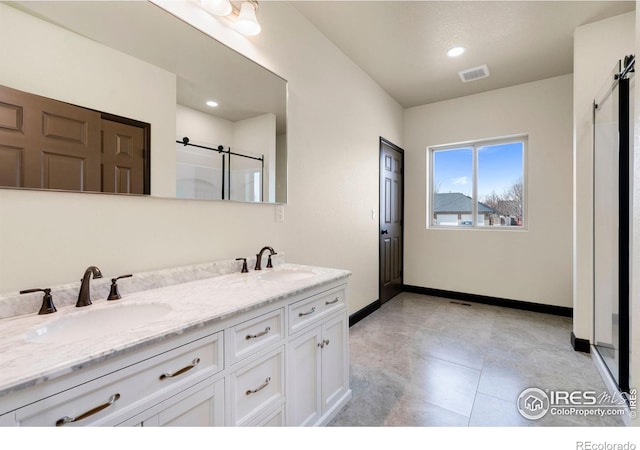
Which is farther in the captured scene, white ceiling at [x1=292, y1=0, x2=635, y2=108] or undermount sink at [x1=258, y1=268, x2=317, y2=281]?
white ceiling at [x1=292, y1=0, x2=635, y2=108]

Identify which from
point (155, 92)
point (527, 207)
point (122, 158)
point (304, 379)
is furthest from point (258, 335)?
point (527, 207)

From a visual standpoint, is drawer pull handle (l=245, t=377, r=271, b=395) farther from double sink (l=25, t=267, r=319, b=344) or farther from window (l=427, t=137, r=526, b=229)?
window (l=427, t=137, r=526, b=229)

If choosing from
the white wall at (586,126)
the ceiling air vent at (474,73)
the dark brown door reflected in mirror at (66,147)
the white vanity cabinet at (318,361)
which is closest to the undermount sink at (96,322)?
the dark brown door reflected in mirror at (66,147)

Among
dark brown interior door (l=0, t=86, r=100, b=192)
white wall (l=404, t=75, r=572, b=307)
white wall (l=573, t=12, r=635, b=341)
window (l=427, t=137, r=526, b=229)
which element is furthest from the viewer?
window (l=427, t=137, r=526, b=229)

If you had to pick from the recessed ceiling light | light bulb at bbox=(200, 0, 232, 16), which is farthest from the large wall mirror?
the recessed ceiling light

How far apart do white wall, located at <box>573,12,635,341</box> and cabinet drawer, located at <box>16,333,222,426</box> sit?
2999 millimetres

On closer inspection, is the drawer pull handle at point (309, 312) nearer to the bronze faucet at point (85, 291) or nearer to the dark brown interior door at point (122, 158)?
the bronze faucet at point (85, 291)

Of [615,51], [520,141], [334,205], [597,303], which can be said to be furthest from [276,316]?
[520,141]

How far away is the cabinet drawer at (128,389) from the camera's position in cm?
68

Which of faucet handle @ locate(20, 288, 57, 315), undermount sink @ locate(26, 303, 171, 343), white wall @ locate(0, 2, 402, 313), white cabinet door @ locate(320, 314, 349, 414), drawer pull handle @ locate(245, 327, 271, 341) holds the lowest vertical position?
white cabinet door @ locate(320, 314, 349, 414)

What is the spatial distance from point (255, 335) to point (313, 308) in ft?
1.32

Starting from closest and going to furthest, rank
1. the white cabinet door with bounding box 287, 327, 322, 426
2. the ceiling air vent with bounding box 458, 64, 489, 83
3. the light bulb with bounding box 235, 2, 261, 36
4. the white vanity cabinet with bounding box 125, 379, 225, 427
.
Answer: the white vanity cabinet with bounding box 125, 379, 225, 427 < the white cabinet door with bounding box 287, 327, 322, 426 < the light bulb with bounding box 235, 2, 261, 36 < the ceiling air vent with bounding box 458, 64, 489, 83

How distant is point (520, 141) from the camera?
364cm

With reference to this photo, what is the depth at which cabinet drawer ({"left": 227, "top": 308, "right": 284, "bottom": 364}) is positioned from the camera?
1103 mm
